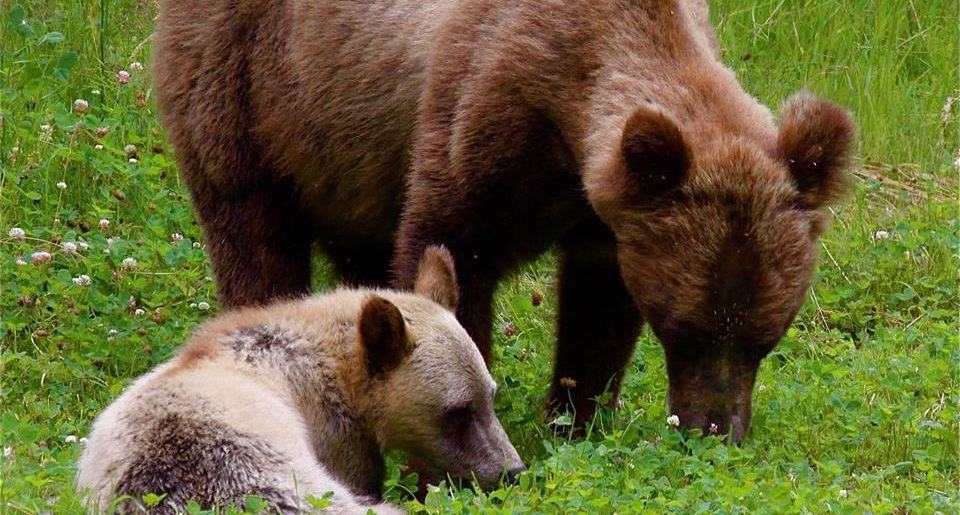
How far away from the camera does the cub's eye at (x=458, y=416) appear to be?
6281 millimetres

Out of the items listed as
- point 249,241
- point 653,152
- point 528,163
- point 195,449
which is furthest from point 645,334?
point 195,449

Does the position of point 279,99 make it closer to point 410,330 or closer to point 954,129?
point 410,330

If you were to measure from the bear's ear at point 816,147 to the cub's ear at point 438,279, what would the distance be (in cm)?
143

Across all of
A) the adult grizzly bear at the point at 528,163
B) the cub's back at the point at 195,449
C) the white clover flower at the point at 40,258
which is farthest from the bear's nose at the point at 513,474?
the white clover flower at the point at 40,258

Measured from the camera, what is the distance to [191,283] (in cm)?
940

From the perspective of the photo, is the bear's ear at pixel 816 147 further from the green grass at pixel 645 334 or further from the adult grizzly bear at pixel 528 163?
the green grass at pixel 645 334

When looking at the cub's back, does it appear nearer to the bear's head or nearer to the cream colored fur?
the cream colored fur

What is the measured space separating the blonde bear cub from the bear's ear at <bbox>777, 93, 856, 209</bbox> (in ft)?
4.80

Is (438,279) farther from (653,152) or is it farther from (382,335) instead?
(653,152)

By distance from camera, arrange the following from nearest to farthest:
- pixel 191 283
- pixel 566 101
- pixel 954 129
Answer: pixel 566 101 < pixel 191 283 < pixel 954 129

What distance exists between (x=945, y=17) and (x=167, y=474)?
901 cm

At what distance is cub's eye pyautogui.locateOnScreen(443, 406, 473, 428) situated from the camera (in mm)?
6281

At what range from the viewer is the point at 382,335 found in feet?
20.0

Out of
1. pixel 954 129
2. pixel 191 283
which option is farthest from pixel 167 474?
pixel 954 129
